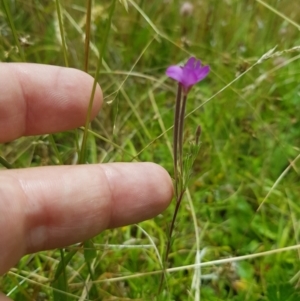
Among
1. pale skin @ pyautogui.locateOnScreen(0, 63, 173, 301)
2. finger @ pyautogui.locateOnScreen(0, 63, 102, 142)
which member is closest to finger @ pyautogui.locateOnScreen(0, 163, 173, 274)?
pale skin @ pyautogui.locateOnScreen(0, 63, 173, 301)

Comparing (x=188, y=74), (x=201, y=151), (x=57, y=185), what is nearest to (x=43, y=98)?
(x=57, y=185)

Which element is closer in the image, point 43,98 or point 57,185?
point 57,185

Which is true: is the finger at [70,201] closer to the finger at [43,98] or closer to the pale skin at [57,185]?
the pale skin at [57,185]

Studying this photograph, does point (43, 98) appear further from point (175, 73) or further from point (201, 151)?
point (201, 151)

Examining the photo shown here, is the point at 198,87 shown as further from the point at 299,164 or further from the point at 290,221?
the point at 290,221

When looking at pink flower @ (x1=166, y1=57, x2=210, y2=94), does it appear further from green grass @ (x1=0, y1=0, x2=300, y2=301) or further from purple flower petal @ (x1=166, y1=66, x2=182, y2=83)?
green grass @ (x1=0, y1=0, x2=300, y2=301)

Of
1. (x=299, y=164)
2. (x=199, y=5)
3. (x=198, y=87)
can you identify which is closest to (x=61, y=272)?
(x=299, y=164)

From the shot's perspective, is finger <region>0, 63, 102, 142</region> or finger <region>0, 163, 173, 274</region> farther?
finger <region>0, 63, 102, 142</region>
